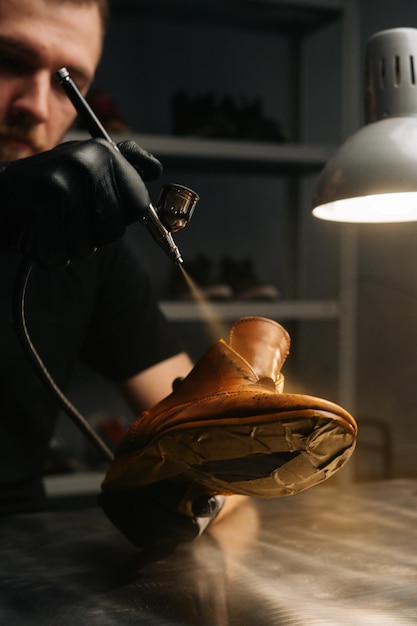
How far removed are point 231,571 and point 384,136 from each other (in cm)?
46

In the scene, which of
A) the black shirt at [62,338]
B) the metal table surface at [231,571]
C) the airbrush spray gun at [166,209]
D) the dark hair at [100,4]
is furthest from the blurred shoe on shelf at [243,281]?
the airbrush spray gun at [166,209]

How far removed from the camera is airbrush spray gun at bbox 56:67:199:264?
2.22ft

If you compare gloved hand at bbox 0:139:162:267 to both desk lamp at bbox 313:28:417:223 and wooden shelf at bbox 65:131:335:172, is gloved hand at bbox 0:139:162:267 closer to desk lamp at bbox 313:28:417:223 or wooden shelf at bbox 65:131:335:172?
desk lamp at bbox 313:28:417:223

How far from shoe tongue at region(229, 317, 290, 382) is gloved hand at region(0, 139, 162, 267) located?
0.58 feet

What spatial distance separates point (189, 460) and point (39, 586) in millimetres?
168

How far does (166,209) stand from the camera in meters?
Result: 0.68

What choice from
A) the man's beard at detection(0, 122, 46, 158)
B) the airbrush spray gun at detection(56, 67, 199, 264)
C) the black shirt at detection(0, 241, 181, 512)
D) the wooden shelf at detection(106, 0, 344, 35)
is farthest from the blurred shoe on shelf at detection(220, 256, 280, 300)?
the airbrush spray gun at detection(56, 67, 199, 264)

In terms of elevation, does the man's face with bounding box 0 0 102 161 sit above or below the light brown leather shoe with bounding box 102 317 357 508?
above

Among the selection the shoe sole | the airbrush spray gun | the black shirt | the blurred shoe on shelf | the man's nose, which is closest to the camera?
the shoe sole

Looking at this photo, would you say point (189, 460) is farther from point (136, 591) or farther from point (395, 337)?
point (395, 337)

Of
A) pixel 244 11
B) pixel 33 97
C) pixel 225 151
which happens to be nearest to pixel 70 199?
pixel 33 97

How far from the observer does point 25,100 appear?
3.67ft

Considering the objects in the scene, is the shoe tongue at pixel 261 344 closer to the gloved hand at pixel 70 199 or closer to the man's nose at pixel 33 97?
the gloved hand at pixel 70 199

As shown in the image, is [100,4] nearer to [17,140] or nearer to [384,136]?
[17,140]
